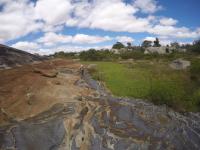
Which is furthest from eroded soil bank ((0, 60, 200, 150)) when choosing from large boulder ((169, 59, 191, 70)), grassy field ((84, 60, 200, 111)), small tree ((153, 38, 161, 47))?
small tree ((153, 38, 161, 47))

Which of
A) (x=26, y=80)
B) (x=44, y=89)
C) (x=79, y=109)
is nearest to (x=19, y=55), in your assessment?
(x=26, y=80)

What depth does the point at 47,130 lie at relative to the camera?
42.5ft

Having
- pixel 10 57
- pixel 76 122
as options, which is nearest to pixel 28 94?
pixel 76 122

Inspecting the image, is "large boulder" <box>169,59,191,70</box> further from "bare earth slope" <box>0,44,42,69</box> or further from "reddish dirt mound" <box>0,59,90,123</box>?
"reddish dirt mound" <box>0,59,90,123</box>

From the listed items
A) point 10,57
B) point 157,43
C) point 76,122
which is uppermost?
point 157,43

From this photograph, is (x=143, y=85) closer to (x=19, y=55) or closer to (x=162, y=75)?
(x=162, y=75)

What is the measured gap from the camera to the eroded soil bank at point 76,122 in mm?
12570

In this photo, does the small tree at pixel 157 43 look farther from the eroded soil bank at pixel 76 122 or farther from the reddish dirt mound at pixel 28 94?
the reddish dirt mound at pixel 28 94

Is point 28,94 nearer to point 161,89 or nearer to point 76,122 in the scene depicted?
point 76,122

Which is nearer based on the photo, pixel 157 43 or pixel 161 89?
pixel 161 89

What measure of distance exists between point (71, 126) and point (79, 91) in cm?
519

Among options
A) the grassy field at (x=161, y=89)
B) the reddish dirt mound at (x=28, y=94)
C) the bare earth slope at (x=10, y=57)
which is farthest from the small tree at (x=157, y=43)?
the reddish dirt mound at (x=28, y=94)

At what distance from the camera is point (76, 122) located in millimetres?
13641

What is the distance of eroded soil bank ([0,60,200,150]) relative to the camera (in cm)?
1257
